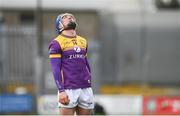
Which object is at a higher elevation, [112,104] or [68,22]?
[68,22]

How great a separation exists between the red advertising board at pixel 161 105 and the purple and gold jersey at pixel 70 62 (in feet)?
33.8

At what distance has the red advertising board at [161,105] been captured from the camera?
730 inches

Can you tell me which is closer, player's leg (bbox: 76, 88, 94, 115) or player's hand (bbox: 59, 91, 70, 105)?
player's hand (bbox: 59, 91, 70, 105)

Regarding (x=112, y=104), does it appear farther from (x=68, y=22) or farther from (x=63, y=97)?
(x=63, y=97)

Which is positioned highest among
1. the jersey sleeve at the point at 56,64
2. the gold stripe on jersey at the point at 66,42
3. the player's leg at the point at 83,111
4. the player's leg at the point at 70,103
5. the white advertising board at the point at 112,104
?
the gold stripe on jersey at the point at 66,42

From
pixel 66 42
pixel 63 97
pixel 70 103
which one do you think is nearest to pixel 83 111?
pixel 70 103

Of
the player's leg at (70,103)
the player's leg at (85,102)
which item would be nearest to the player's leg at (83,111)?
the player's leg at (85,102)

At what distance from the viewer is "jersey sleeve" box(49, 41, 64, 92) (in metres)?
8.16

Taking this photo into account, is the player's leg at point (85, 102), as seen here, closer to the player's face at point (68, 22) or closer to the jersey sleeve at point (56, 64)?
the jersey sleeve at point (56, 64)

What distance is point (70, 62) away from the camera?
8.27 meters

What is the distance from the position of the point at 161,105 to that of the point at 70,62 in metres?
10.7

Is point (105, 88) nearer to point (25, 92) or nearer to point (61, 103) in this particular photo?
point (25, 92)

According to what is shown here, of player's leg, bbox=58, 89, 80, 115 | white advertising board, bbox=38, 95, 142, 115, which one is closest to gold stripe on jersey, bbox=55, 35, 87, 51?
player's leg, bbox=58, 89, 80, 115

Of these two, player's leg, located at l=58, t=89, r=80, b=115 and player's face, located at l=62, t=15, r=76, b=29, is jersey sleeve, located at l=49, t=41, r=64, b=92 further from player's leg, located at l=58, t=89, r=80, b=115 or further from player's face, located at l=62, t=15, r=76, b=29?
player's face, located at l=62, t=15, r=76, b=29
